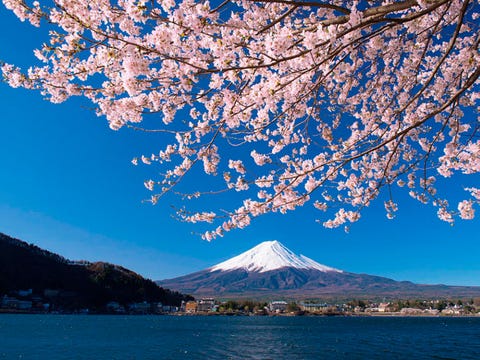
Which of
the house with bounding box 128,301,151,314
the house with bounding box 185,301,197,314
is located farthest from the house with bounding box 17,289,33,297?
the house with bounding box 185,301,197,314

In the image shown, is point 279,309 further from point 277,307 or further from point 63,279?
point 63,279

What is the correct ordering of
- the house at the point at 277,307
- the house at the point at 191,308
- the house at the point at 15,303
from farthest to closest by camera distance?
the house at the point at 277,307, the house at the point at 191,308, the house at the point at 15,303

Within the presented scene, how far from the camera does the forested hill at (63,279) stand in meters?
59.0

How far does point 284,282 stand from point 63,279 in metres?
112

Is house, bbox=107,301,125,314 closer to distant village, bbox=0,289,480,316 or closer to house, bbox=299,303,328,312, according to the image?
distant village, bbox=0,289,480,316

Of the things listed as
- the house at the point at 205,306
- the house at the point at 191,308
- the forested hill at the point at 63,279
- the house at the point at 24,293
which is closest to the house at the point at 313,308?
the house at the point at 205,306

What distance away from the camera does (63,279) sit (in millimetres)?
63094

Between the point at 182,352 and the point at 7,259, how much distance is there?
5207cm

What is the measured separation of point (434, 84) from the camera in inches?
172

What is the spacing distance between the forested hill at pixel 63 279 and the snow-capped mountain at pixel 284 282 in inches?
2545

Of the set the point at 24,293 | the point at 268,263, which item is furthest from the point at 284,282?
the point at 24,293

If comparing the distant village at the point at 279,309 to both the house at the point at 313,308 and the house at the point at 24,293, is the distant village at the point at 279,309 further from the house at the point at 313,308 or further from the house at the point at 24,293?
the house at the point at 24,293

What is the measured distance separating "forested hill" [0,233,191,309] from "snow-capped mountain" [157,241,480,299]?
212ft

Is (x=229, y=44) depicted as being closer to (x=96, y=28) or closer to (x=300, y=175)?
(x=96, y=28)
